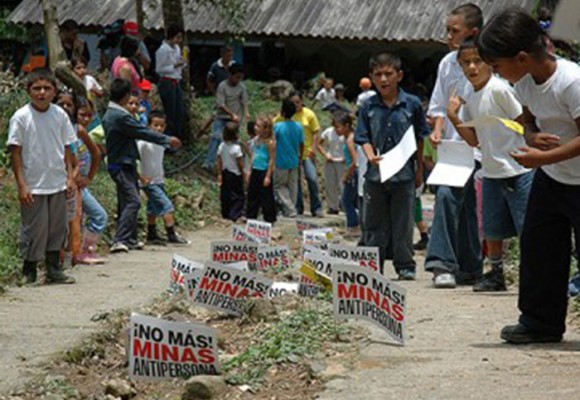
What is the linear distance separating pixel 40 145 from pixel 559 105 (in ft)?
17.8

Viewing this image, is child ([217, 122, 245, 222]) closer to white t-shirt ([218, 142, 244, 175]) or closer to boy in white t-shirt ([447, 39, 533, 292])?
white t-shirt ([218, 142, 244, 175])

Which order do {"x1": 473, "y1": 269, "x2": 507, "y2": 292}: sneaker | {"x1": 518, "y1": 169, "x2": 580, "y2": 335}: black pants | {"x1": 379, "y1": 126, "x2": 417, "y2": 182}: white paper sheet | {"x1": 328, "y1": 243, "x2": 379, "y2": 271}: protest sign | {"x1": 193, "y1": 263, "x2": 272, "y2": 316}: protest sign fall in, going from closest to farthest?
{"x1": 518, "y1": 169, "x2": 580, "y2": 335}: black pants
{"x1": 193, "y1": 263, "x2": 272, "y2": 316}: protest sign
{"x1": 328, "y1": 243, "x2": 379, "y2": 271}: protest sign
{"x1": 473, "y1": 269, "x2": 507, "y2": 292}: sneaker
{"x1": 379, "y1": 126, "x2": 417, "y2": 182}: white paper sheet

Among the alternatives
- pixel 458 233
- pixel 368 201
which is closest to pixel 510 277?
pixel 458 233

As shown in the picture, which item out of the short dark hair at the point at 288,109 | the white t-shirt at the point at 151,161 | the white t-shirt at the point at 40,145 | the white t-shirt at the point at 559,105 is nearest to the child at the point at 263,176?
the short dark hair at the point at 288,109

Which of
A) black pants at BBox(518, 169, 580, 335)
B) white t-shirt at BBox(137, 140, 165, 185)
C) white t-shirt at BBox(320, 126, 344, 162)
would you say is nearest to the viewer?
black pants at BBox(518, 169, 580, 335)

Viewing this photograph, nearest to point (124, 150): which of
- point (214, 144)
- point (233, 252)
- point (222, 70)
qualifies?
point (233, 252)

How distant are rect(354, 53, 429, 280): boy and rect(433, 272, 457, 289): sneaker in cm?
52

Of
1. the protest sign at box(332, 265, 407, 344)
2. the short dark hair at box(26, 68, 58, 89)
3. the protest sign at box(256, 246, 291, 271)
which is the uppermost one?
the short dark hair at box(26, 68, 58, 89)

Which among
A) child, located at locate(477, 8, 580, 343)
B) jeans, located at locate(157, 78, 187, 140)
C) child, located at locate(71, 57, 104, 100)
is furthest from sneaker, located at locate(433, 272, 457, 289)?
jeans, located at locate(157, 78, 187, 140)

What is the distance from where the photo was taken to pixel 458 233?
11.0 meters

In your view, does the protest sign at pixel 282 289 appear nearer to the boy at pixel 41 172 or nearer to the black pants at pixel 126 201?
the boy at pixel 41 172

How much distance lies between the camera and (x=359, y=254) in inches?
394

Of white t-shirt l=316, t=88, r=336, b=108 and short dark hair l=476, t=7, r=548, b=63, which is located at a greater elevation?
short dark hair l=476, t=7, r=548, b=63

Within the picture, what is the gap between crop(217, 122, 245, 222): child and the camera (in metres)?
19.4
